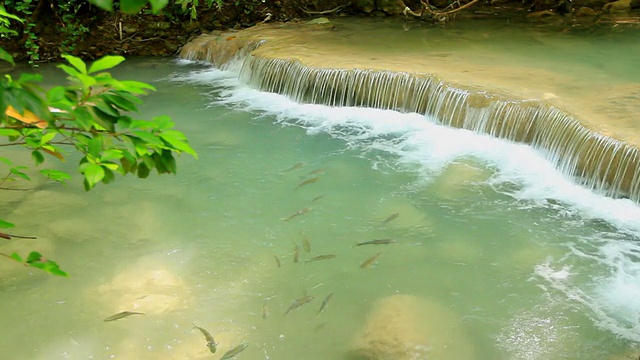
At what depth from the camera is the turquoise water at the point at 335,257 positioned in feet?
13.2

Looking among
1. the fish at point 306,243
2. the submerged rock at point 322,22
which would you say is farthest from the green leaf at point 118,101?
the submerged rock at point 322,22

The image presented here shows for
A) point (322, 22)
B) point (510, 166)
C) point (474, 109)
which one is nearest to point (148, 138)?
point (510, 166)

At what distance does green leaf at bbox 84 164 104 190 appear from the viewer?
5.40ft

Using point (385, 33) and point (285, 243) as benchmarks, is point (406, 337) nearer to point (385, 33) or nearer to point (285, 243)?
point (285, 243)

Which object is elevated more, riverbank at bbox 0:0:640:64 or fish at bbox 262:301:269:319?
riverbank at bbox 0:0:640:64

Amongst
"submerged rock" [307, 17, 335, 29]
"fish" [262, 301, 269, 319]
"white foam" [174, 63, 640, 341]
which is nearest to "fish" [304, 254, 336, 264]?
"fish" [262, 301, 269, 319]

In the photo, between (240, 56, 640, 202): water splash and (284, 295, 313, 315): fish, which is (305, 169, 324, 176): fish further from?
(284, 295, 313, 315): fish

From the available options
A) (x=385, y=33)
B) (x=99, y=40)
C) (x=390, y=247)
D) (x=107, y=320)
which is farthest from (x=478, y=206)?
(x=99, y=40)

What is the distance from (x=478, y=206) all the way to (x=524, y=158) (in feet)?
4.04

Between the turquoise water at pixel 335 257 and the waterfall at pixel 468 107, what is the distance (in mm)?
188

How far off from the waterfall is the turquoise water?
0.19 m

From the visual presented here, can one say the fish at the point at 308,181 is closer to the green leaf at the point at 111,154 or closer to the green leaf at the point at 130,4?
the green leaf at the point at 111,154

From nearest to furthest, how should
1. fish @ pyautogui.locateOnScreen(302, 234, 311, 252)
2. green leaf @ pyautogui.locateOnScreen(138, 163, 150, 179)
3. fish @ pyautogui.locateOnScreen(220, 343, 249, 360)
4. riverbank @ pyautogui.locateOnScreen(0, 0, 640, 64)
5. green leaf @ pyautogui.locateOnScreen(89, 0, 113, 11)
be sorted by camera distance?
green leaf @ pyautogui.locateOnScreen(89, 0, 113, 11) → green leaf @ pyautogui.locateOnScreen(138, 163, 150, 179) → fish @ pyautogui.locateOnScreen(220, 343, 249, 360) → fish @ pyautogui.locateOnScreen(302, 234, 311, 252) → riverbank @ pyautogui.locateOnScreen(0, 0, 640, 64)

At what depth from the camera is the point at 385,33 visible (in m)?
10.2
